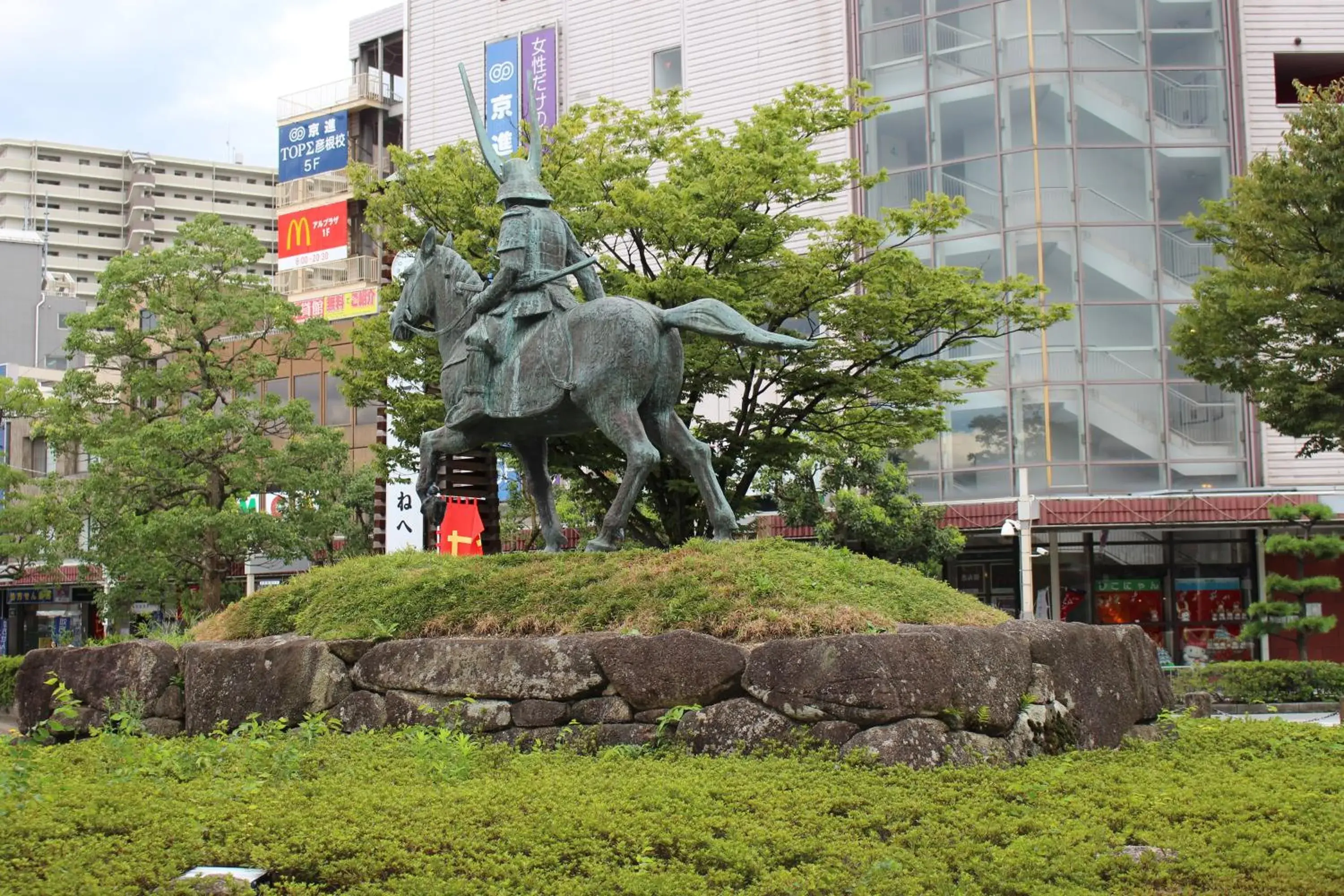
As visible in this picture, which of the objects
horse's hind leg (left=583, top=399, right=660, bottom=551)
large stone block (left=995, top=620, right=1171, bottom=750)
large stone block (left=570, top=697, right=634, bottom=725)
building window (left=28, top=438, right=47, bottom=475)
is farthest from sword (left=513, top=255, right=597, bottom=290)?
building window (left=28, top=438, right=47, bottom=475)

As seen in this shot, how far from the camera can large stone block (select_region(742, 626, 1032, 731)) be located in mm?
8664

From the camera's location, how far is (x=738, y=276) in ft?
65.2

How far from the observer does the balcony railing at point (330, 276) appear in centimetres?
5959

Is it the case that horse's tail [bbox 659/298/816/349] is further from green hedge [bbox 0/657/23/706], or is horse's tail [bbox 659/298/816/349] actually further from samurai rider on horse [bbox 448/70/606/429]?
green hedge [bbox 0/657/23/706]

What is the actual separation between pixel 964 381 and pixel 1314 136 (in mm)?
11925

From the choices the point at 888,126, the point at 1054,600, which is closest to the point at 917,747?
the point at 1054,600

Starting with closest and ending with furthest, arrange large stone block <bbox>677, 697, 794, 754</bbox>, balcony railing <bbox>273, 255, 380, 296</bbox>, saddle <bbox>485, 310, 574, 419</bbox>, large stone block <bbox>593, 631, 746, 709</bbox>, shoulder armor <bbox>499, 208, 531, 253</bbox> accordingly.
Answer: large stone block <bbox>677, 697, 794, 754</bbox> < large stone block <bbox>593, 631, 746, 709</bbox> < saddle <bbox>485, 310, 574, 419</bbox> < shoulder armor <bbox>499, 208, 531, 253</bbox> < balcony railing <bbox>273, 255, 380, 296</bbox>

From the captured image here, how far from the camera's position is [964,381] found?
31906mm

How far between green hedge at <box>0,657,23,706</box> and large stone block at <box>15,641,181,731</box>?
1627 centimetres

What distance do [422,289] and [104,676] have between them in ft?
14.3

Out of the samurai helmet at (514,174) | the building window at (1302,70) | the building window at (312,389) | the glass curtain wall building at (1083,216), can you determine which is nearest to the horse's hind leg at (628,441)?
the samurai helmet at (514,174)

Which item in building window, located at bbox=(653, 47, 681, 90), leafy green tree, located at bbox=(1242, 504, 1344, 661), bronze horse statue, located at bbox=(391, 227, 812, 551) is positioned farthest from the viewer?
building window, located at bbox=(653, 47, 681, 90)

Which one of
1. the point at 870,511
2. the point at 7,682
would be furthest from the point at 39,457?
the point at 870,511

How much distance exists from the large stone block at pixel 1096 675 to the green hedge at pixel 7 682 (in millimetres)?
22588
